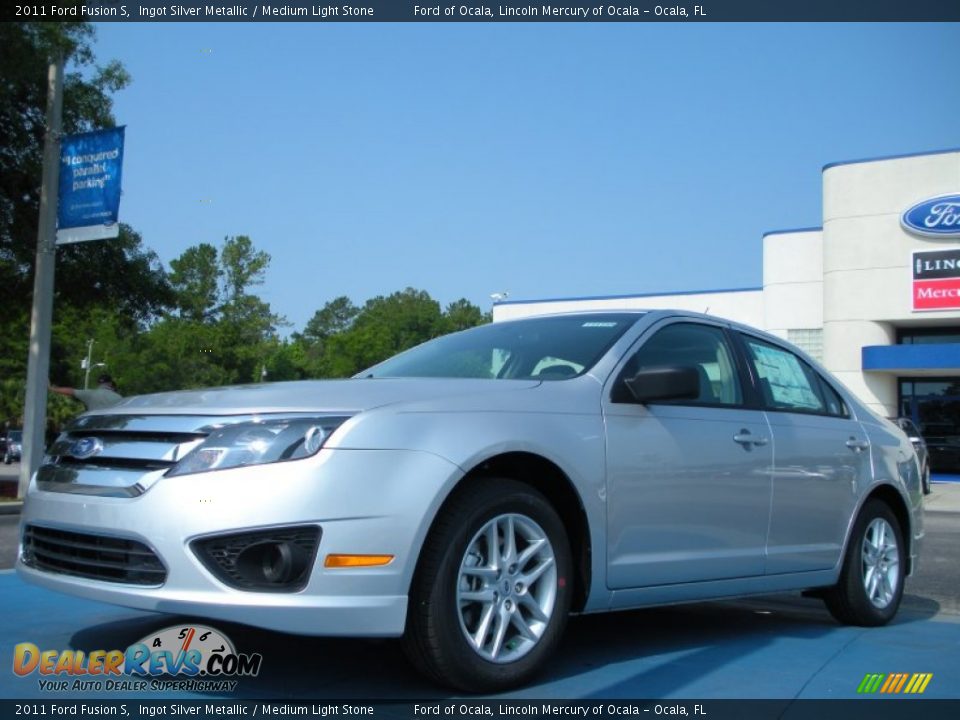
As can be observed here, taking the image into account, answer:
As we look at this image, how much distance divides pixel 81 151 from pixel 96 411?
1222 cm

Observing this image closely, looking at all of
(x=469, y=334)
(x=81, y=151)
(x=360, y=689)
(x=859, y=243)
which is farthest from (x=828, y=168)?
(x=360, y=689)

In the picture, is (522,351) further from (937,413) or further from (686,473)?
(937,413)

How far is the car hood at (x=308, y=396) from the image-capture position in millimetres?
3674

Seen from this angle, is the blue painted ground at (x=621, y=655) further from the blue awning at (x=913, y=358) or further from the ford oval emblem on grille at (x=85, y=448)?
the blue awning at (x=913, y=358)

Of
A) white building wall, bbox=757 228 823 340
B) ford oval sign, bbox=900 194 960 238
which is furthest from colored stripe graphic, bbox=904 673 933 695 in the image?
white building wall, bbox=757 228 823 340

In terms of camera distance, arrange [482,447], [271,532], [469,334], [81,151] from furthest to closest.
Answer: [81,151] < [469,334] < [482,447] < [271,532]

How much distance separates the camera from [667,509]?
445 cm

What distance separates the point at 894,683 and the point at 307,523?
2.50m

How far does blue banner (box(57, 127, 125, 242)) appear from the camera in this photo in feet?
48.0

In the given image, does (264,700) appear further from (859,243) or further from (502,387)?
(859,243)

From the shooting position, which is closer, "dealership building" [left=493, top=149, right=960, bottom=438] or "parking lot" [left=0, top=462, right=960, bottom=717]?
"parking lot" [left=0, top=462, right=960, bottom=717]

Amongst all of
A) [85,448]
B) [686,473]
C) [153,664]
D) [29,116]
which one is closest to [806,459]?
[686,473]

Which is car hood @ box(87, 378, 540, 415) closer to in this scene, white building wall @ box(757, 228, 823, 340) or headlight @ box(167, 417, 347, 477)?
Result: headlight @ box(167, 417, 347, 477)

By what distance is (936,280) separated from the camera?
1139 inches
